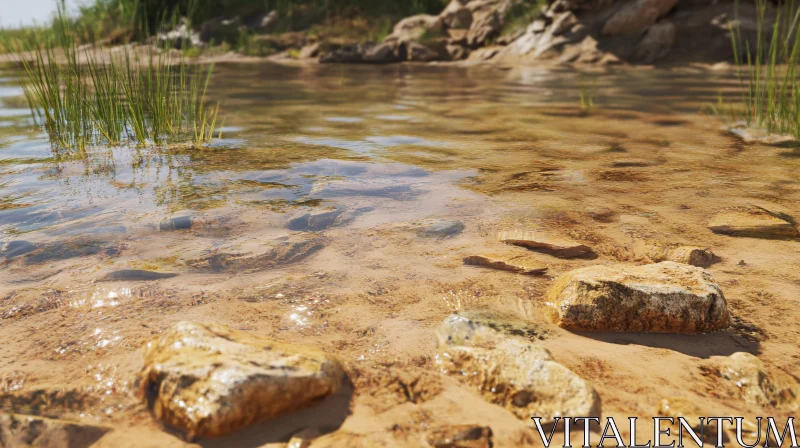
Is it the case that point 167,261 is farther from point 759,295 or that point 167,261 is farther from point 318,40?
point 318,40

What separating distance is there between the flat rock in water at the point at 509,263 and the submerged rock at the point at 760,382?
0.75 meters

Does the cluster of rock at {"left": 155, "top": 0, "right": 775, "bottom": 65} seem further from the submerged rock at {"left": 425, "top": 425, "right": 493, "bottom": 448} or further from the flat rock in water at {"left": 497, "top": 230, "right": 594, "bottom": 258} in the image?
the submerged rock at {"left": 425, "top": 425, "right": 493, "bottom": 448}

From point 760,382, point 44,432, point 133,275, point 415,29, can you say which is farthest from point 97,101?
point 415,29

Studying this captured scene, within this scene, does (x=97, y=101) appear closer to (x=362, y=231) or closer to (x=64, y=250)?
(x=64, y=250)

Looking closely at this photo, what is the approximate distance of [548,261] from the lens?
7.92 feet

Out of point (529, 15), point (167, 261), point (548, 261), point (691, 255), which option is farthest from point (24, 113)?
point (529, 15)

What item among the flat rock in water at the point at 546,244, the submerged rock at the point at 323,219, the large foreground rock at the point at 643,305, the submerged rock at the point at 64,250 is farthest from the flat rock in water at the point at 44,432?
the flat rock in water at the point at 546,244

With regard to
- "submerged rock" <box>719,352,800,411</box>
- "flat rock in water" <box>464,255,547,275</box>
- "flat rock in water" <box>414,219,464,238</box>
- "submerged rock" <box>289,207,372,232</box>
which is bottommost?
"submerged rock" <box>719,352,800,411</box>

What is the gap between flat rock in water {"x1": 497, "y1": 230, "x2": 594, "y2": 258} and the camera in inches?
97.3

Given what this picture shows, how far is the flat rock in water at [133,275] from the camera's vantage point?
7.09 feet

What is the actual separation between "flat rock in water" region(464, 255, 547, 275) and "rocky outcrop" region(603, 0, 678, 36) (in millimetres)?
12419

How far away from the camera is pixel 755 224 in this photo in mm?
2652

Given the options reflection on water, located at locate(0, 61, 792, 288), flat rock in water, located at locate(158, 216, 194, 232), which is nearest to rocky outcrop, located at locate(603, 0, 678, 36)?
reflection on water, located at locate(0, 61, 792, 288)

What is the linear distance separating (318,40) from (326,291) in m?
17.3
